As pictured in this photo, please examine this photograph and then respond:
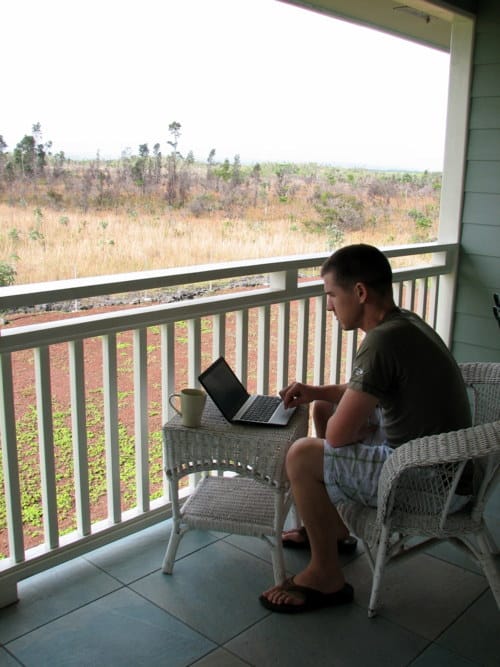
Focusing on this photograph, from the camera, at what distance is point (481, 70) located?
3.81m

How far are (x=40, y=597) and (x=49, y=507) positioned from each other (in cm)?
30

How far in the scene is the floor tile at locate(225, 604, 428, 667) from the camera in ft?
6.37

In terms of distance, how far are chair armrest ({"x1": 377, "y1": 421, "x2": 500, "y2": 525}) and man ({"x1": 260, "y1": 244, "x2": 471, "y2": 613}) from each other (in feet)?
0.39

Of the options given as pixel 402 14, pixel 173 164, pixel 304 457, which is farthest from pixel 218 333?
pixel 402 14

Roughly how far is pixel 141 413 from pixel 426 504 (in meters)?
1.14

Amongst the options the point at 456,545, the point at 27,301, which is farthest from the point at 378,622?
the point at 27,301

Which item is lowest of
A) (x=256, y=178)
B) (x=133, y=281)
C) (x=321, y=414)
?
(x=321, y=414)

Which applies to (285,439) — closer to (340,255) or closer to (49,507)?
(340,255)

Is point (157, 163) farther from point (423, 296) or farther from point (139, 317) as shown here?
point (423, 296)

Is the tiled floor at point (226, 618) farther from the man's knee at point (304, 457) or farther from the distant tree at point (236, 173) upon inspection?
the distant tree at point (236, 173)

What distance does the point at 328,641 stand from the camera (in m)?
2.02

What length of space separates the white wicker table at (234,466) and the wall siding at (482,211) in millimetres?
2053

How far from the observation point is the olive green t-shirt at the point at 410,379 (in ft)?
6.56

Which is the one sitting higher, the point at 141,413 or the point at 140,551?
the point at 141,413
